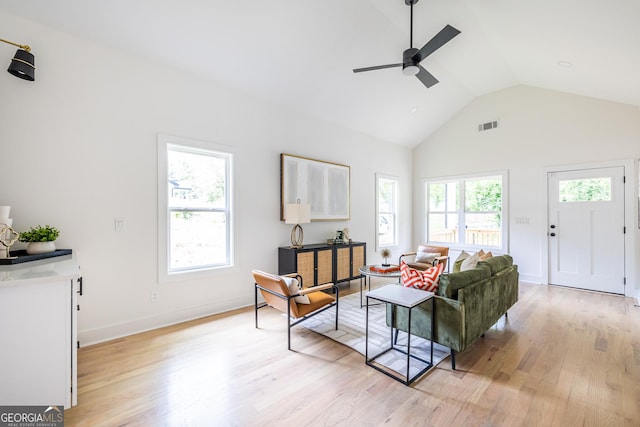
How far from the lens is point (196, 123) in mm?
3621

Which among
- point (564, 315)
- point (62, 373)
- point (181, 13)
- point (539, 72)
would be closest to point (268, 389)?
point (62, 373)

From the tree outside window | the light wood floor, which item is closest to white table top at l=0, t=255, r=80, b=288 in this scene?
the light wood floor

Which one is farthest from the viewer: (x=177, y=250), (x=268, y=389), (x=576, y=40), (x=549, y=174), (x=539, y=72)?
(x=549, y=174)

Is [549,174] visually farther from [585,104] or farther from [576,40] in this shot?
[576,40]

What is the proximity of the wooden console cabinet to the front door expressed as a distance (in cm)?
358

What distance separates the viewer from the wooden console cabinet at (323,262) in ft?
14.0

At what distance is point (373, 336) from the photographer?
3072 millimetres

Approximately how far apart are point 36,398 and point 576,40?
226 inches

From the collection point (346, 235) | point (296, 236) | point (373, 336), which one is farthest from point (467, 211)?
point (373, 336)

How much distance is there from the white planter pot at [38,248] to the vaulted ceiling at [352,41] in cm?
187

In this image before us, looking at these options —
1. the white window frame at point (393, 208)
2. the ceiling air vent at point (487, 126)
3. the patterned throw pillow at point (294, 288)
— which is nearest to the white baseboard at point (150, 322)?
the patterned throw pillow at point (294, 288)

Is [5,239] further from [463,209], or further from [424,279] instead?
[463,209]

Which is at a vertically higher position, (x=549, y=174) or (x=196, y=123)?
(x=196, y=123)

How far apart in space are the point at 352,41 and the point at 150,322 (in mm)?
4283
